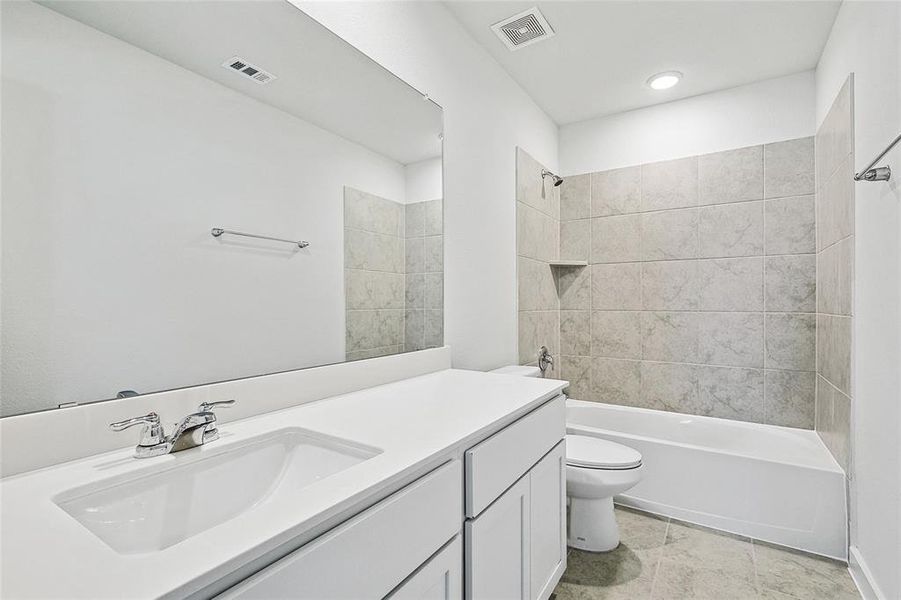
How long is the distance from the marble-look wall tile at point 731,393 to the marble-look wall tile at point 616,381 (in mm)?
377

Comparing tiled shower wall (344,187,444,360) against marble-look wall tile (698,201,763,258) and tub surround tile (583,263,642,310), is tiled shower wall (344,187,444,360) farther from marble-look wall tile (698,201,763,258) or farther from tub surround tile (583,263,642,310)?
marble-look wall tile (698,201,763,258)

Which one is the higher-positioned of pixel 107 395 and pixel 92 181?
pixel 92 181

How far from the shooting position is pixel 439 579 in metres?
0.90

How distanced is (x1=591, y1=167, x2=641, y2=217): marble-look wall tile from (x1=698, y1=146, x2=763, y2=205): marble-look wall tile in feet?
1.25

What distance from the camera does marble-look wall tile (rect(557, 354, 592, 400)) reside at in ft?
10.2

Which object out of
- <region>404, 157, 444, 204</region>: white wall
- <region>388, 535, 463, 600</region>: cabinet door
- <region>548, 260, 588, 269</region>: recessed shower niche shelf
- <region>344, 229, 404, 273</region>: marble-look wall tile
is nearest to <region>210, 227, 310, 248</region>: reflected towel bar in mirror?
<region>344, 229, 404, 273</region>: marble-look wall tile

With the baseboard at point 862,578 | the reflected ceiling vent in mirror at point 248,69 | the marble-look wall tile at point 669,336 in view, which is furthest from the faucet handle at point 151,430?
the marble-look wall tile at point 669,336

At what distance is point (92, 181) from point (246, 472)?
67 centimetres

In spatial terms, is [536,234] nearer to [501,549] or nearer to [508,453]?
[508,453]

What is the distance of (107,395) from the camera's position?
0.89 meters

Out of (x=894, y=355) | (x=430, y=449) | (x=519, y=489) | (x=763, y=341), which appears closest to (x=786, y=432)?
(x=763, y=341)

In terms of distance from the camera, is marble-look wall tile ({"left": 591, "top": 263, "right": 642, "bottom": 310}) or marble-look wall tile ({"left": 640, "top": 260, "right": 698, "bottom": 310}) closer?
marble-look wall tile ({"left": 640, "top": 260, "right": 698, "bottom": 310})

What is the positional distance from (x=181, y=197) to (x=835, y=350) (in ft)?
8.79

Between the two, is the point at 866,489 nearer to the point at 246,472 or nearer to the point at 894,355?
the point at 894,355
